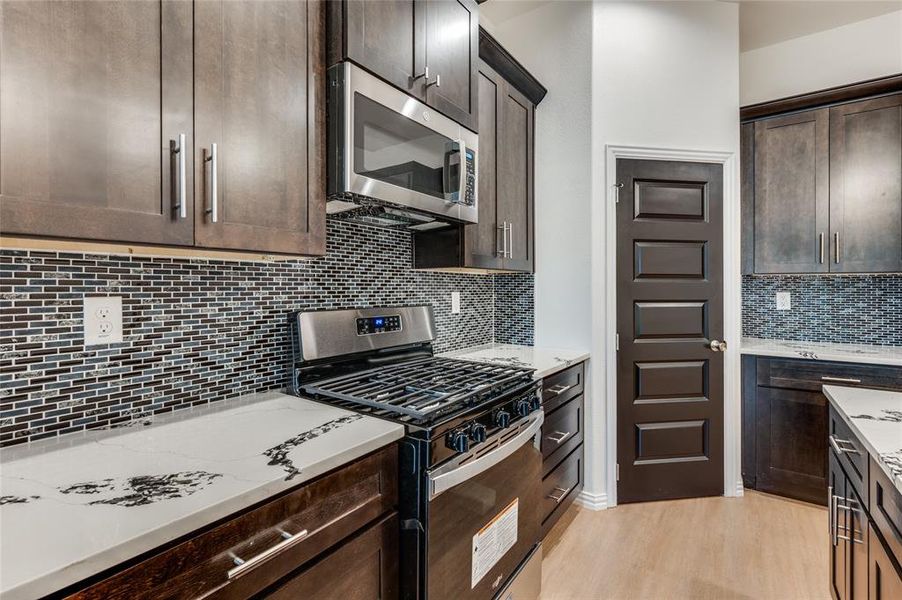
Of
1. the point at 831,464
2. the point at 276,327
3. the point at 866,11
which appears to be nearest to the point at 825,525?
the point at 831,464

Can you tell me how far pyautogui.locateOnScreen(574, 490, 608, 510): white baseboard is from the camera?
2557mm

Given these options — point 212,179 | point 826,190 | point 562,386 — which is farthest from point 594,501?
point 212,179

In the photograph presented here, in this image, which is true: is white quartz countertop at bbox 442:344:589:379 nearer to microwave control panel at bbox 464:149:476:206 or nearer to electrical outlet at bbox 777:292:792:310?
microwave control panel at bbox 464:149:476:206

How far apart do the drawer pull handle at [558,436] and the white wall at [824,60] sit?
2.78 m

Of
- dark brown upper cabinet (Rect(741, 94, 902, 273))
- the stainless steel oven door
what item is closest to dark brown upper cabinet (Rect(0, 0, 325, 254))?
the stainless steel oven door

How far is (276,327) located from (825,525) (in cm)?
293

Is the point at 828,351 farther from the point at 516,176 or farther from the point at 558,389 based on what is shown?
the point at 516,176

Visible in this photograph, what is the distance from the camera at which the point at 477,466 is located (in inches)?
53.6

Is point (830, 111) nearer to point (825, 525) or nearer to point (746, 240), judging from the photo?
point (746, 240)

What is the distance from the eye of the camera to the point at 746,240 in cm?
284

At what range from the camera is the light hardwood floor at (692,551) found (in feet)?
6.17

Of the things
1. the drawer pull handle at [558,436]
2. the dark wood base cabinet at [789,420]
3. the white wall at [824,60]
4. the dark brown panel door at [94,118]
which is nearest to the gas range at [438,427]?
the drawer pull handle at [558,436]

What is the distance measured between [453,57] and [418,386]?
1.26 m

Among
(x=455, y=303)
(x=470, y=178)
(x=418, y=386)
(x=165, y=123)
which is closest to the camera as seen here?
(x=165, y=123)
